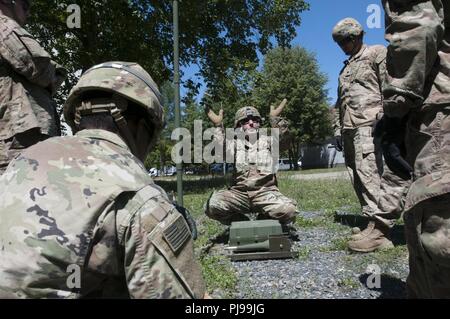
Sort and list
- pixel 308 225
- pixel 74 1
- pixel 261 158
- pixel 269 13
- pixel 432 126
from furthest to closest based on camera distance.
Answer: pixel 269 13 → pixel 74 1 → pixel 308 225 → pixel 261 158 → pixel 432 126

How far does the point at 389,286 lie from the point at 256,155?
2.54 meters

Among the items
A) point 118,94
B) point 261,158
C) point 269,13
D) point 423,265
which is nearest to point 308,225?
point 261,158

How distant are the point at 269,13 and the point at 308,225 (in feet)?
41.7

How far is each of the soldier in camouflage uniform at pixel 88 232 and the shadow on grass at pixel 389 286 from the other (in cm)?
236

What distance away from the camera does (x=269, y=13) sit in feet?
56.3

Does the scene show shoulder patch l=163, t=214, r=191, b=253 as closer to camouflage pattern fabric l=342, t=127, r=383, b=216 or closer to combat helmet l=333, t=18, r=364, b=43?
camouflage pattern fabric l=342, t=127, r=383, b=216

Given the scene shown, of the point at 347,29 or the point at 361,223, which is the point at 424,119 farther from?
the point at 361,223

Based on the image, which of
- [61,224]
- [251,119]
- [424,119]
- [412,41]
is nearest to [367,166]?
[251,119]

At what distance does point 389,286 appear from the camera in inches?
141

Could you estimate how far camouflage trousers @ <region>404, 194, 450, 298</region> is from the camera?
209 cm

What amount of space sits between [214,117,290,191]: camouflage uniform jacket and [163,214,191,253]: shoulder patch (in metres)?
4.05

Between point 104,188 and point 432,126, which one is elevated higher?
point 432,126

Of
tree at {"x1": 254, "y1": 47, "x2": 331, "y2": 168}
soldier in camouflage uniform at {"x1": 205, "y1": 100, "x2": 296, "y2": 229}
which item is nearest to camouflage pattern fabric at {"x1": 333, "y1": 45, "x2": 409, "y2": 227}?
soldier in camouflage uniform at {"x1": 205, "y1": 100, "x2": 296, "y2": 229}

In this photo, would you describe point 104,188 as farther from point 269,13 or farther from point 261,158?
point 269,13
